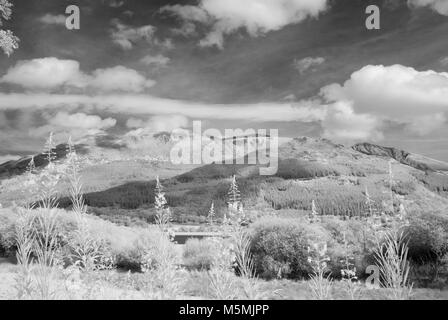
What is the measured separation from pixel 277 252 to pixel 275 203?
161m

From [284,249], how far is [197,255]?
13.5 feet

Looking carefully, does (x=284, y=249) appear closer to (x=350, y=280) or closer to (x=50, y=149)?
(x=350, y=280)

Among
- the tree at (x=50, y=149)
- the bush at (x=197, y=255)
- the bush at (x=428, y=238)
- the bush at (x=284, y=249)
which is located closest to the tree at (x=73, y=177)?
the tree at (x=50, y=149)

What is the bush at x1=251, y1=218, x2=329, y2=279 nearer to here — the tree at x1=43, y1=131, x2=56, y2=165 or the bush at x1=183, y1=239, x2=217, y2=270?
the bush at x1=183, y1=239, x2=217, y2=270

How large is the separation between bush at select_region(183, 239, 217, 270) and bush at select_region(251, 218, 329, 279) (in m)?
2.10

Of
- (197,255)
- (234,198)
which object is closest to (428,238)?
(197,255)

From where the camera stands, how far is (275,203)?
573ft

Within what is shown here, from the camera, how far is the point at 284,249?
→ 614 inches

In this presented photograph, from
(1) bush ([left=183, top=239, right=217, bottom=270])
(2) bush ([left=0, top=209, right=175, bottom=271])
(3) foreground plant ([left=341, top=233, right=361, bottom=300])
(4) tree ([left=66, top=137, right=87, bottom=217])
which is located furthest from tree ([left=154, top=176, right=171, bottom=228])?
(1) bush ([left=183, top=239, right=217, bottom=270])

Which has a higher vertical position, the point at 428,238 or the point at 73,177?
the point at 73,177

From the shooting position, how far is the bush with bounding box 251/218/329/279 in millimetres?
15305

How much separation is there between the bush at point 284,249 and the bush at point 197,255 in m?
2.10
